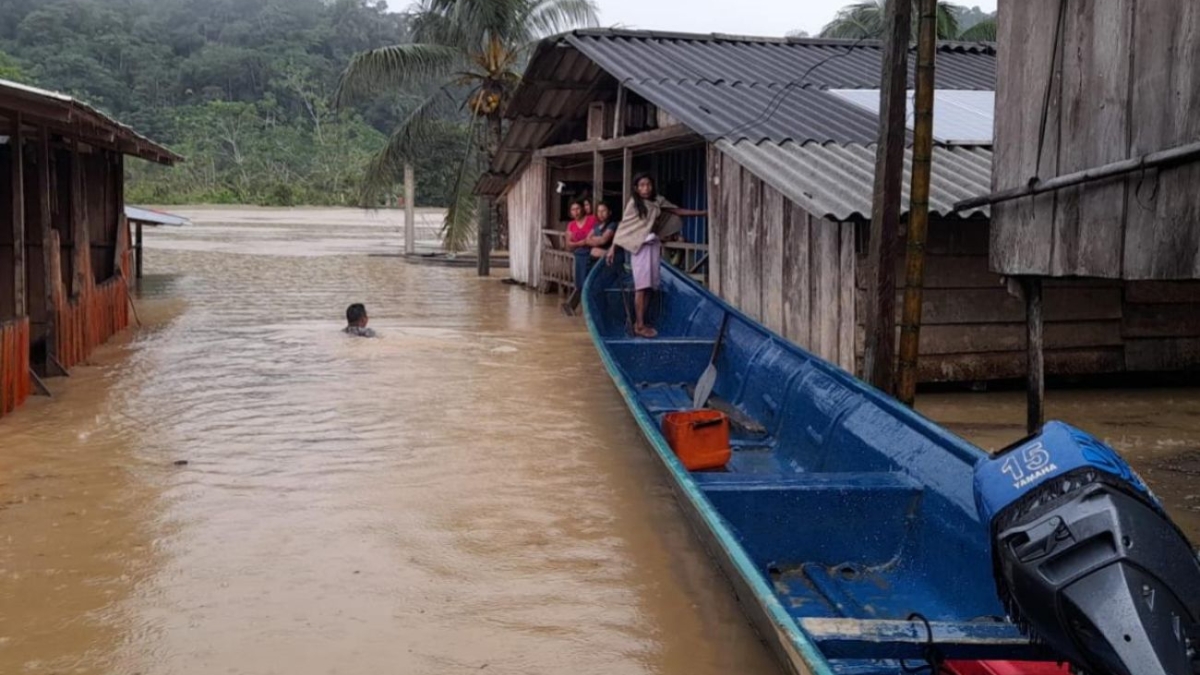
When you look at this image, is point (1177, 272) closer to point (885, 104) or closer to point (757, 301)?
point (885, 104)

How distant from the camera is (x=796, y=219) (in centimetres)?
966

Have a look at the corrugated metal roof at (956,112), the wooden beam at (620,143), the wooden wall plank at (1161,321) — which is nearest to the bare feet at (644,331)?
the wooden beam at (620,143)

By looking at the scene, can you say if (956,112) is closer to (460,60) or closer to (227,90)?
(460,60)

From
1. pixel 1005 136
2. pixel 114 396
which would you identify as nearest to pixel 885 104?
pixel 1005 136

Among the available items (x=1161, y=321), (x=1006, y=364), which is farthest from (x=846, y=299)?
(x=1161, y=321)

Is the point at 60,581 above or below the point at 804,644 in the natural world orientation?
below

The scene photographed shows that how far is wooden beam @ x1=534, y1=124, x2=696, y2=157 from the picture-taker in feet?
40.6

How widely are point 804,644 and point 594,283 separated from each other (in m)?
8.18

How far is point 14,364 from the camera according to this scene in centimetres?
847

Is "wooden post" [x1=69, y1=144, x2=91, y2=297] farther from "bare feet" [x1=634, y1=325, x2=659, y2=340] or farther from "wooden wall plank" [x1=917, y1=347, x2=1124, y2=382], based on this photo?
"wooden wall plank" [x1=917, y1=347, x2=1124, y2=382]

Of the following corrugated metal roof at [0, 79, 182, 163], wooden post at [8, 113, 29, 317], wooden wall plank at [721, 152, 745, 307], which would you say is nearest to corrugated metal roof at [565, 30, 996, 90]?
wooden wall plank at [721, 152, 745, 307]

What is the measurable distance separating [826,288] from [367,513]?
4737 mm

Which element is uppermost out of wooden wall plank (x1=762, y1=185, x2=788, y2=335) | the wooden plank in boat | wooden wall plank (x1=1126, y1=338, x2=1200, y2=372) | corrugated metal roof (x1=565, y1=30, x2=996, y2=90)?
corrugated metal roof (x1=565, y1=30, x2=996, y2=90)

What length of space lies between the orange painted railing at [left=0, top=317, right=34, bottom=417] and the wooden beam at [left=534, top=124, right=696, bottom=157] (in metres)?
6.84
